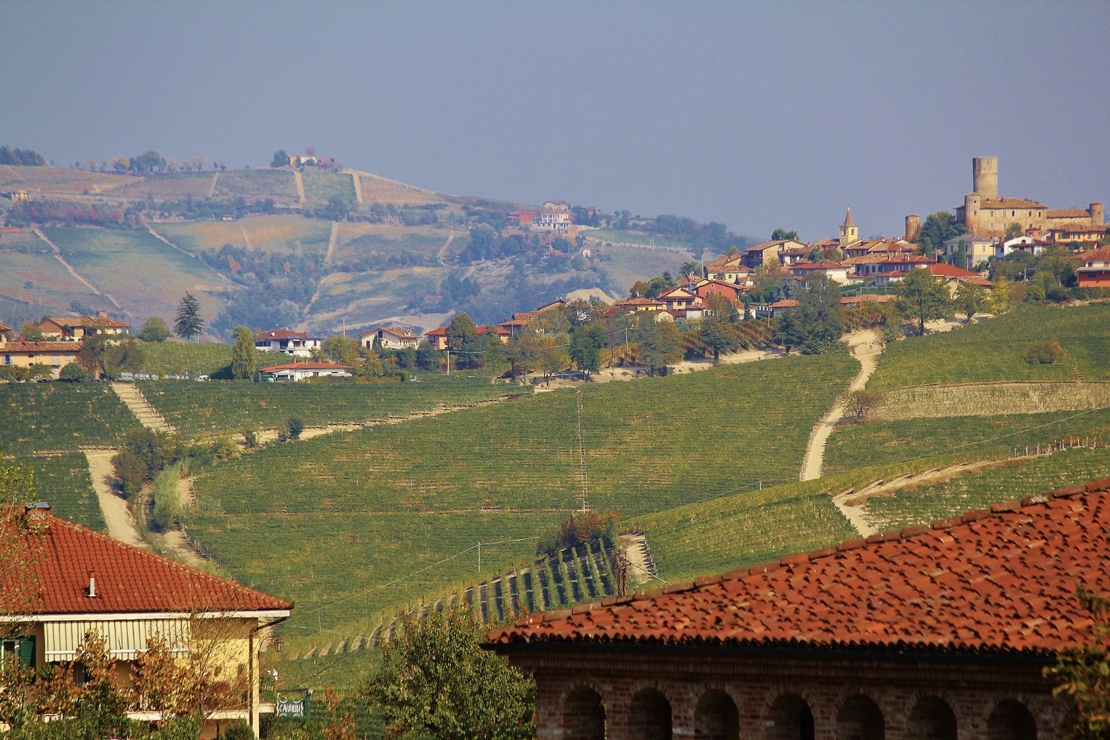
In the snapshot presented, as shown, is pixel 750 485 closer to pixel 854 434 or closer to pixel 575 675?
pixel 854 434

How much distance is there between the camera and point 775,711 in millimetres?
12812

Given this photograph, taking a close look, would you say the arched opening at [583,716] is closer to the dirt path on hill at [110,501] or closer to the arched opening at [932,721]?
the arched opening at [932,721]

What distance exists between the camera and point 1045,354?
406ft

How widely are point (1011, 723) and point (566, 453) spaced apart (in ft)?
352

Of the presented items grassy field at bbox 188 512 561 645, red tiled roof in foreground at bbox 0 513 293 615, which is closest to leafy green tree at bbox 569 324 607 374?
grassy field at bbox 188 512 561 645

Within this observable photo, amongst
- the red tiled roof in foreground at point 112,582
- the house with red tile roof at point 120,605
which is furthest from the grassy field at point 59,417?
the house with red tile roof at point 120,605

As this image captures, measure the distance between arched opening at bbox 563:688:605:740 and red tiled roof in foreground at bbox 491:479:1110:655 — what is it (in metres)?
0.51

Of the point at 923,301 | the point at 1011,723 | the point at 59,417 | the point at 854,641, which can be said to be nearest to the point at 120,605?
the point at 854,641

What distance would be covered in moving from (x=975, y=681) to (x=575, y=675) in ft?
10.5

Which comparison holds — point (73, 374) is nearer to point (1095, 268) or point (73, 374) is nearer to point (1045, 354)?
point (1045, 354)

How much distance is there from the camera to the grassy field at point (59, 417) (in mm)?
133125

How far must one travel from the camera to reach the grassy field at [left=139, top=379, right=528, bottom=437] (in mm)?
140500

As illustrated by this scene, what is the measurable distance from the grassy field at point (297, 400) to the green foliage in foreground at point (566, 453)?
392 inches

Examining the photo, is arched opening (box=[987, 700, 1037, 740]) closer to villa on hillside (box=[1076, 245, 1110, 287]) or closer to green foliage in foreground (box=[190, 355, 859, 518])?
green foliage in foreground (box=[190, 355, 859, 518])
